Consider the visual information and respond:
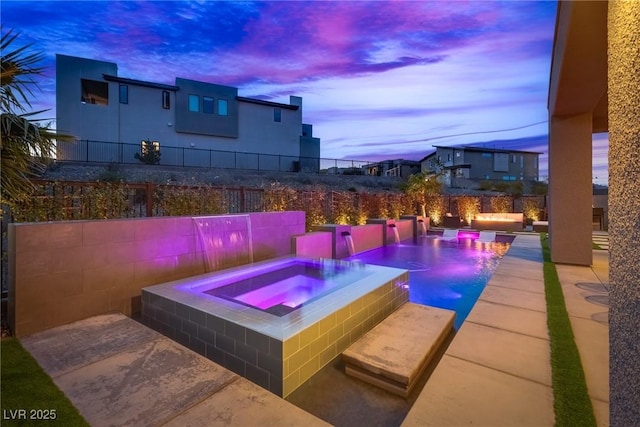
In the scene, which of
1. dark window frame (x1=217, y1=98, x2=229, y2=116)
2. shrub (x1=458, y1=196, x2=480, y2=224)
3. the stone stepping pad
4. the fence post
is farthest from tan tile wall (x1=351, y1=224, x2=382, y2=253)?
dark window frame (x1=217, y1=98, x2=229, y2=116)

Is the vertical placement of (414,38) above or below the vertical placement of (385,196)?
above

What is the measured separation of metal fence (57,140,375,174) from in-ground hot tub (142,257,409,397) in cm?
1761

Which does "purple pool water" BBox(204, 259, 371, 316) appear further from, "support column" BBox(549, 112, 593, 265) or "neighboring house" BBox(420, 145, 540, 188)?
"neighboring house" BBox(420, 145, 540, 188)

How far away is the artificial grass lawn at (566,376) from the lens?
6.93 ft

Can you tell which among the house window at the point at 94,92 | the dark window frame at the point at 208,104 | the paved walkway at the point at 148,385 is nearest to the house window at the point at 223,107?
the dark window frame at the point at 208,104

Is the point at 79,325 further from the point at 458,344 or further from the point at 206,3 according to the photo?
the point at 206,3

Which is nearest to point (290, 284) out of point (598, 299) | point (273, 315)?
point (273, 315)

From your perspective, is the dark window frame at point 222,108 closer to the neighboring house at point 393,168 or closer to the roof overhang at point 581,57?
the neighboring house at point 393,168

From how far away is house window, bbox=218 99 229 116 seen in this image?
22.9 m

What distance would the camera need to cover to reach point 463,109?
79.0 feet

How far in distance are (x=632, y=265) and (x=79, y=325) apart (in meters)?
4.99

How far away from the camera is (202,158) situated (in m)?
22.2

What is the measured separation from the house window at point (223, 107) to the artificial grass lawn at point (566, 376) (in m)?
23.2

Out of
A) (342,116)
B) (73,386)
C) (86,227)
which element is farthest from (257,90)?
(73,386)
